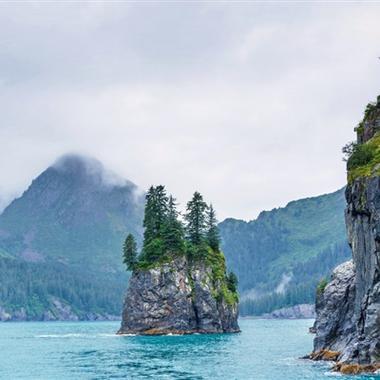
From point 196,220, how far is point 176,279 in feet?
72.4

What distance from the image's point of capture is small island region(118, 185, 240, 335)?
174000 millimetres

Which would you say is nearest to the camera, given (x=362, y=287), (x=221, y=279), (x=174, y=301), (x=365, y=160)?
(x=362, y=287)

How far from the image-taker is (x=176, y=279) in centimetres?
17625

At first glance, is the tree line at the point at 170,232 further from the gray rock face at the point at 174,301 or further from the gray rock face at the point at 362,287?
the gray rock face at the point at 362,287

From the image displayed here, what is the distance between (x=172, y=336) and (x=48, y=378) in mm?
81485

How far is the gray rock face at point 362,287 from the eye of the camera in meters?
76.0

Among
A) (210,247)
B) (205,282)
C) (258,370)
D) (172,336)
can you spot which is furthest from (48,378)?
(210,247)

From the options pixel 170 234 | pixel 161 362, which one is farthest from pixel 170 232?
pixel 161 362

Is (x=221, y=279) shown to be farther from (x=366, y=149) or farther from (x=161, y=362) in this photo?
(x=366, y=149)

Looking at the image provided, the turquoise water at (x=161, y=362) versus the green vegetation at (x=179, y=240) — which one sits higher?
the green vegetation at (x=179, y=240)

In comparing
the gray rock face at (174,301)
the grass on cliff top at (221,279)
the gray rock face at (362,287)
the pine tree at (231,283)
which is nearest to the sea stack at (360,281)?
the gray rock face at (362,287)

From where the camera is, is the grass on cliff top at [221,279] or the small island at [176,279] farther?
the grass on cliff top at [221,279]

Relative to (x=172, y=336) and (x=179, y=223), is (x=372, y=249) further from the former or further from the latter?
(x=179, y=223)

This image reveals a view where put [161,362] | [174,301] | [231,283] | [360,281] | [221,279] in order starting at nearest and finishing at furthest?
[360,281] → [161,362] → [174,301] → [221,279] → [231,283]
